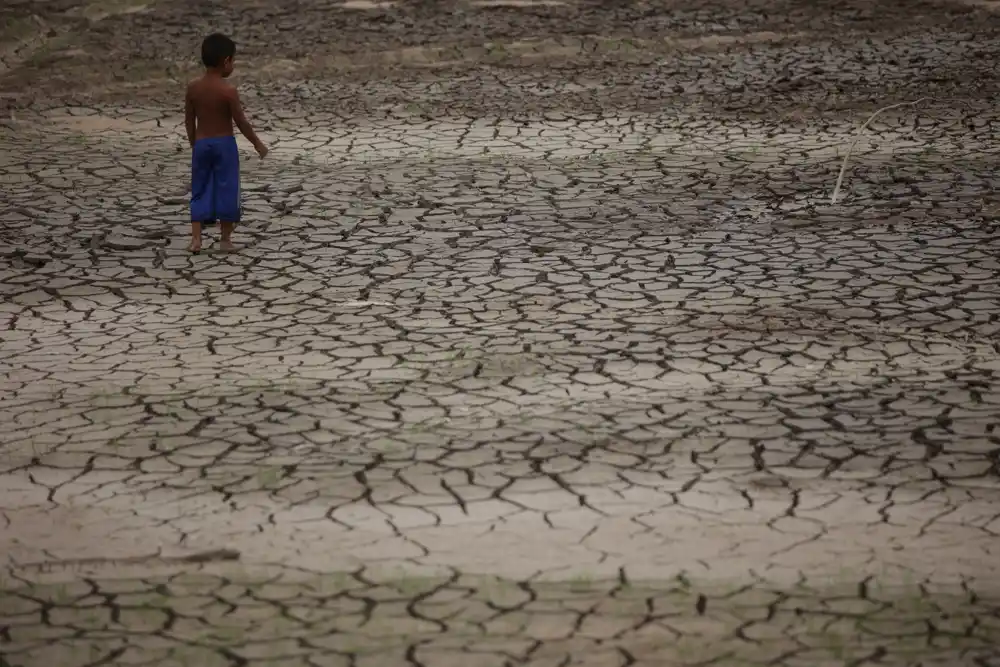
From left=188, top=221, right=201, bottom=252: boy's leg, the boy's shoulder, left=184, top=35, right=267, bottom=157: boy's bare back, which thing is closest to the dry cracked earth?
left=188, top=221, right=201, bottom=252: boy's leg

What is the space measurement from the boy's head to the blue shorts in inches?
13.4

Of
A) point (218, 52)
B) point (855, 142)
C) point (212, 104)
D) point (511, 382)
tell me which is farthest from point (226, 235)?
point (855, 142)

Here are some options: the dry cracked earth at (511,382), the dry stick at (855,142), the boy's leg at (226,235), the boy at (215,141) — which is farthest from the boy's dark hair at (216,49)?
the dry stick at (855,142)

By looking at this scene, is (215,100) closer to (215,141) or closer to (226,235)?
(215,141)

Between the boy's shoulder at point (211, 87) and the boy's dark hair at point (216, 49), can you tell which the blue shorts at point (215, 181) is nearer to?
the boy's shoulder at point (211, 87)

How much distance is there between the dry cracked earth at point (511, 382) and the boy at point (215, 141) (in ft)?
0.75

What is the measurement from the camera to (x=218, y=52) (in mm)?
7207

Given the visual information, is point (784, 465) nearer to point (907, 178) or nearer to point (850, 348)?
point (850, 348)

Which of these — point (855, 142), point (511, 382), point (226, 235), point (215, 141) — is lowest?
point (511, 382)

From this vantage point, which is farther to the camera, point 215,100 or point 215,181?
point 215,181

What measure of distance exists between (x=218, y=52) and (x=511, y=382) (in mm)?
2574

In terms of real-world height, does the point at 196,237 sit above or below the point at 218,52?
below

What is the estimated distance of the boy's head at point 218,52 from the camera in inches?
283

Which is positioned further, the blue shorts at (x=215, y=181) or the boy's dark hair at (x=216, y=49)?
the blue shorts at (x=215, y=181)
